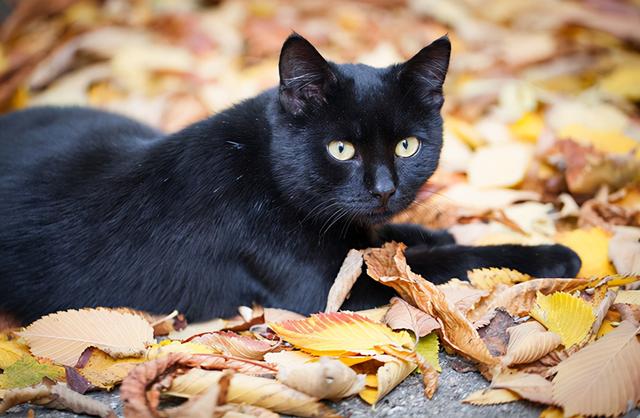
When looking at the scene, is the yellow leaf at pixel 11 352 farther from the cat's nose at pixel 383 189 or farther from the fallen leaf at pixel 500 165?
the fallen leaf at pixel 500 165

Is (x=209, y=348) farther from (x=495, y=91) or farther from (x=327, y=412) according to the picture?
(x=495, y=91)

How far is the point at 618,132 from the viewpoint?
2.94m

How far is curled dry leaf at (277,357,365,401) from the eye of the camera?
55.0 inches

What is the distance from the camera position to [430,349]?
1630 millimetres

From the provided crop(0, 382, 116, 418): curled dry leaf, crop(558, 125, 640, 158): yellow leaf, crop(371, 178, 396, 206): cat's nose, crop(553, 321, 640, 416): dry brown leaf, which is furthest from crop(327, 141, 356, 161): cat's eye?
crop(558, 125, 640, 158): yellow leaf

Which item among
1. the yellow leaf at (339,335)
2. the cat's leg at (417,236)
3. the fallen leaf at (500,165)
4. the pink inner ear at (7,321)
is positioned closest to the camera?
the yellow leaf at (339,335)

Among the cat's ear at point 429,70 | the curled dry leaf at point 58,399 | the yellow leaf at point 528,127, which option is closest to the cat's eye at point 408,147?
the cat's ear at point 429,70

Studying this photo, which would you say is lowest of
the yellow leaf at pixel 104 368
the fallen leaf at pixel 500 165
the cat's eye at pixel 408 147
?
the yellow leaf at pixel 104 368

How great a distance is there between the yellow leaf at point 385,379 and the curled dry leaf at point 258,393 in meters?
0.11

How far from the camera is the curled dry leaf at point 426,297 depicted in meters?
1.57

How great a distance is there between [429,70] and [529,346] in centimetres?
83

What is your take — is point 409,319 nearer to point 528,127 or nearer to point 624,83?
point 528,127

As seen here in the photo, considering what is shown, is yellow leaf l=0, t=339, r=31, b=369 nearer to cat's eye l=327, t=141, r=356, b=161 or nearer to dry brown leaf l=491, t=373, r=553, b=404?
cat's eye l=327, t=141, r=356, b=161

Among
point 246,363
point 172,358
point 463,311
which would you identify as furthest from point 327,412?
point 463,311
